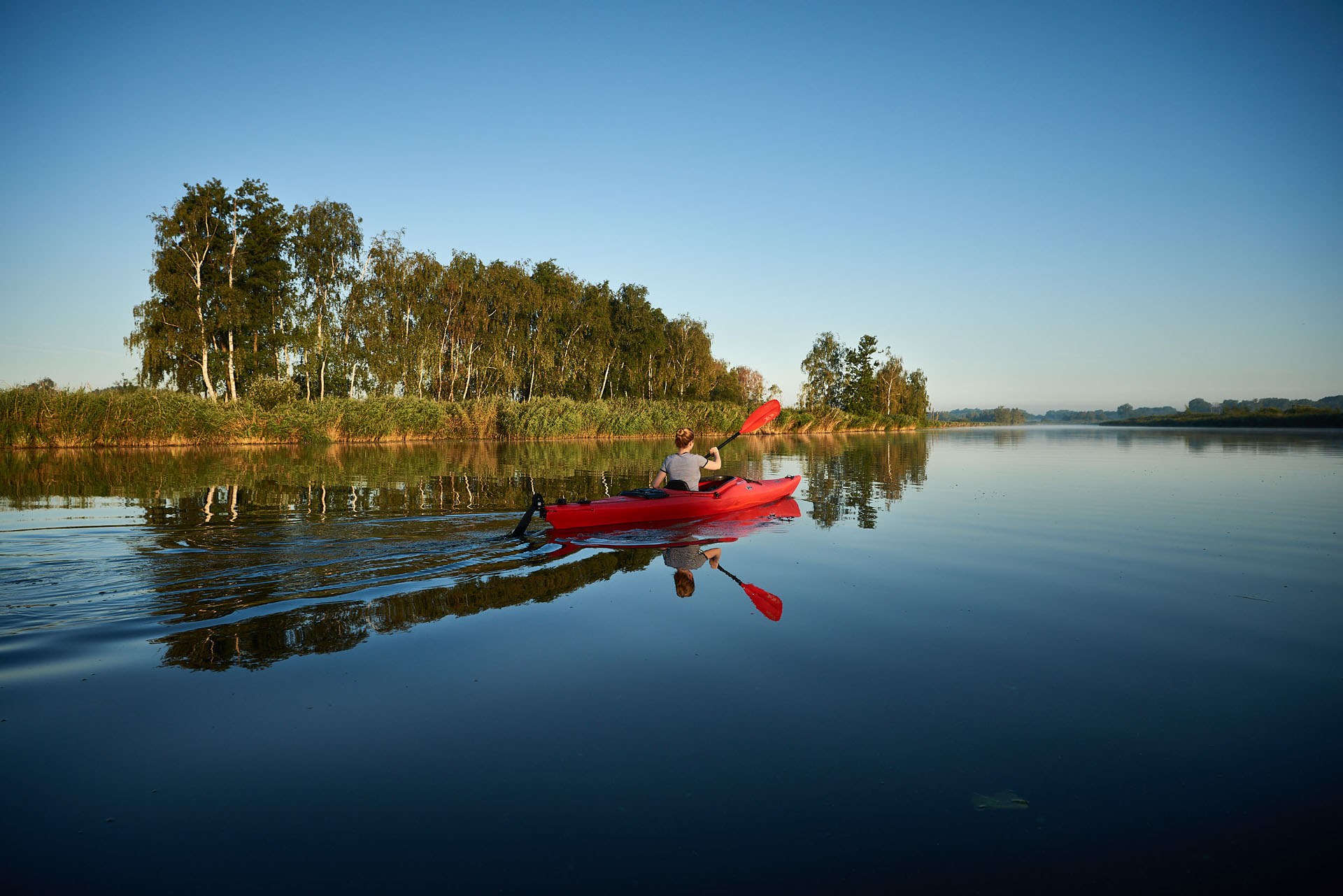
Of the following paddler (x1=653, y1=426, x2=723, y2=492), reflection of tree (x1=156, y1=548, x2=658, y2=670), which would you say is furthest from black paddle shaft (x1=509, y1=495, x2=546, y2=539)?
paddler (x1=653, y1=426, x2=723, y2=492)

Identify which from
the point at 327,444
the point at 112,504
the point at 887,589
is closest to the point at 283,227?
the point at 327,444

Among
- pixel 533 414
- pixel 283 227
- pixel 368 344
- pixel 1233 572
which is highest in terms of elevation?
pixel 283 227

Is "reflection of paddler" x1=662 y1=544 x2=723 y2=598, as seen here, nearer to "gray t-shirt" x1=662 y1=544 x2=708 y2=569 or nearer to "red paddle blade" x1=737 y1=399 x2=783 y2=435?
"gray t-shirt" x1=662 y1=544 x2=708 y2=569

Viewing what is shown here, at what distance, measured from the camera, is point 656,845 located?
2.32 metres

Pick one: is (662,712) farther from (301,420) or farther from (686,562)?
(301,420)

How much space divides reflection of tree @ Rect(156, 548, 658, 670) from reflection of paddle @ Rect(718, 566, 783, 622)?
1.30m

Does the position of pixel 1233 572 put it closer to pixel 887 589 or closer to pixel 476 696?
pixel 887 589

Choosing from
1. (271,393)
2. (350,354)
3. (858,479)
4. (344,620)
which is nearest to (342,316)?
(350,354)

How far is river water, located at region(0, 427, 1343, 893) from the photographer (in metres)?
2.29

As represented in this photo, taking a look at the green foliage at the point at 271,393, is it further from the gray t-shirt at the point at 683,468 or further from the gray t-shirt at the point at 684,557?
the gray t-shirt at the point at 684,557

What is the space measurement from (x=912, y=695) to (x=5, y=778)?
→ 3879mm

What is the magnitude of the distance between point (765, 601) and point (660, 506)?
3596 millimetres

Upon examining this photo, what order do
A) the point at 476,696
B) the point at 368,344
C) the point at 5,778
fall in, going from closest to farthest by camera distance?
the point at 5,778, the point at 476,696, the point at 368,344

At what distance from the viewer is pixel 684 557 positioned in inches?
285
